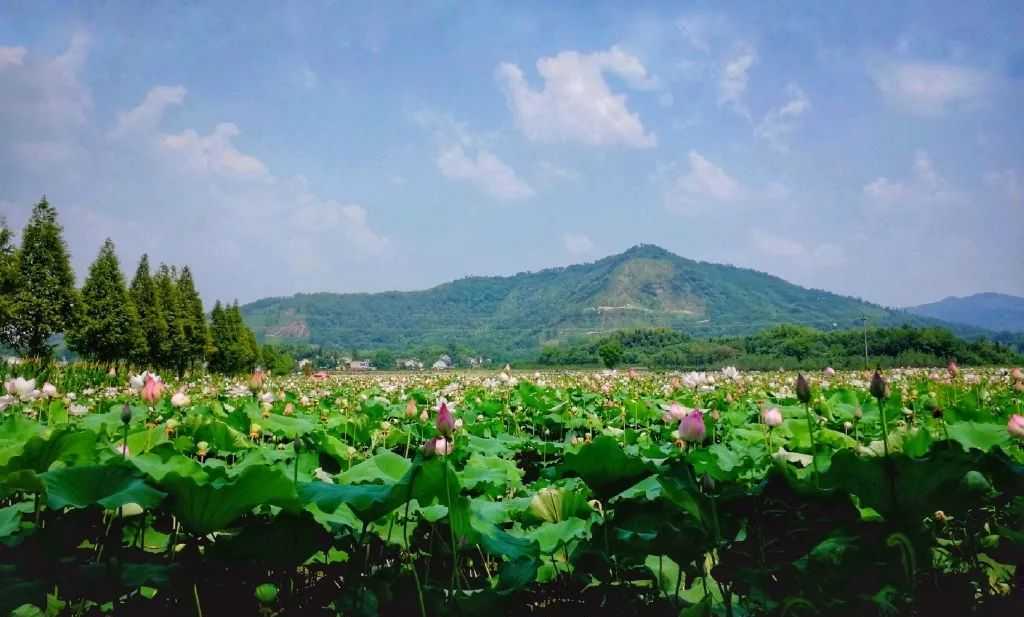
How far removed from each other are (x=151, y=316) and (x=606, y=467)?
32386 mm

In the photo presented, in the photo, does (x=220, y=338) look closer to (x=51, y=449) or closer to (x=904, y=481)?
(x=51, y=449)

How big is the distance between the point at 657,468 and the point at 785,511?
18.0 inches

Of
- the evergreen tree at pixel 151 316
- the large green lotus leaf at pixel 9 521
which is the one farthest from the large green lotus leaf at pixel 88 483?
the evergreen tree at pixel 151 316

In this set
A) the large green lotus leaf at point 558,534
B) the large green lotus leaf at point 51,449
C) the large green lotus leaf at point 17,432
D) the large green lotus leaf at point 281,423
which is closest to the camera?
the large green lotus leaf at point 558,534

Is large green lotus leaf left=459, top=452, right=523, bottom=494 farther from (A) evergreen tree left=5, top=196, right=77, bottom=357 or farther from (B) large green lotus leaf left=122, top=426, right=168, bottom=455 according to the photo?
(A) evergreen tree left=5, top=196, right=77, bottom=357

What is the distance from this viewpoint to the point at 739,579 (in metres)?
1.81

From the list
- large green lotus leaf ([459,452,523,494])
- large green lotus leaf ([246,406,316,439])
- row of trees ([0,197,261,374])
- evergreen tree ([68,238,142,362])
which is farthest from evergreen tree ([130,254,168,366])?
large green lotus leaf ([459,452,523,494])

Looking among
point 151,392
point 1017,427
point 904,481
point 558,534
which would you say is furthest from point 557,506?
point 151,392

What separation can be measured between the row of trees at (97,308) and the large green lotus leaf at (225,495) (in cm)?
2196

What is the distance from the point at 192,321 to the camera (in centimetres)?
3466

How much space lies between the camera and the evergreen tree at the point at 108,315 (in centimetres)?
2438

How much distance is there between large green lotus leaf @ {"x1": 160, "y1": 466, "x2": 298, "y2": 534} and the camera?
5.32 feet

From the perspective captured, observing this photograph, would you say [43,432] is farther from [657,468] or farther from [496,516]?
[657,468]

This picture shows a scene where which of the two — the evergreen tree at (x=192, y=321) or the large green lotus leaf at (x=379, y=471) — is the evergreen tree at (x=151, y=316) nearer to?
the evergreen tree at (x=192, y=321)
